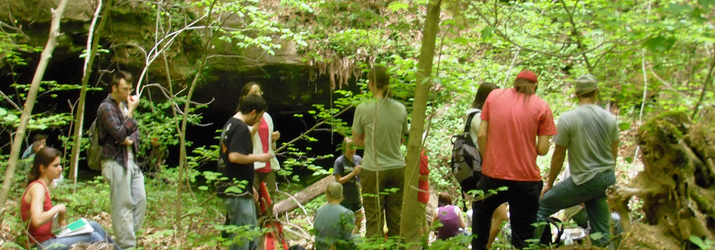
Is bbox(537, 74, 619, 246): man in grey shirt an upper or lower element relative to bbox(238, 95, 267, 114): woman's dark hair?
lower

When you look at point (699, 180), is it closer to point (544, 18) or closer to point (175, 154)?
point (544, 18)

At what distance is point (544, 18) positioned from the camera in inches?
211

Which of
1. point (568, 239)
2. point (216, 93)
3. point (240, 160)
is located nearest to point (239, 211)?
point (240, 160)

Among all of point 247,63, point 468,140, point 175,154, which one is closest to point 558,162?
point 468,140

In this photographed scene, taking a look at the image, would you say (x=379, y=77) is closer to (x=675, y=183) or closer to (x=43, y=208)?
(x=675, y=183)

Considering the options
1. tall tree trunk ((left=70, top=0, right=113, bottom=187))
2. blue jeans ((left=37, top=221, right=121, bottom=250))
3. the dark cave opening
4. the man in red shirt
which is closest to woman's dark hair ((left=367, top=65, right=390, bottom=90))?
the man in red shirt

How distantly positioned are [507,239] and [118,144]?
10.2ft

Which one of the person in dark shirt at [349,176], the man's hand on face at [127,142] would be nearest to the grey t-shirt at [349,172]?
the person in dark shirt at [349,176]

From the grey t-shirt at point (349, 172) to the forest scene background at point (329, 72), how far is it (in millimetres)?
320

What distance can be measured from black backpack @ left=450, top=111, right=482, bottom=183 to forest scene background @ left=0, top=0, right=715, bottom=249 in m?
0.32

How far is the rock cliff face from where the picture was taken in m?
7.29

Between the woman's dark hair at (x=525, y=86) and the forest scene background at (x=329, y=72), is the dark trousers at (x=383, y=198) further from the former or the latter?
the woman's dark hair at (x=525, y=86)

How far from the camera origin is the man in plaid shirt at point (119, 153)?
12.5ft

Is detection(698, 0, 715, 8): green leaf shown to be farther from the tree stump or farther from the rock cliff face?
the rock cliff face
